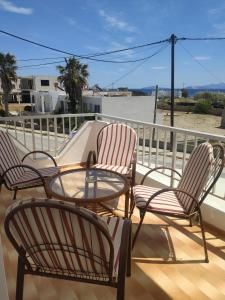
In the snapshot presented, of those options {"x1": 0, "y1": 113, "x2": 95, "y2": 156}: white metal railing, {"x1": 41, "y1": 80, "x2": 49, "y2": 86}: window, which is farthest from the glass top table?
{"x1": 41, "y1": 80, "x2": 49, "y2": 86}: window

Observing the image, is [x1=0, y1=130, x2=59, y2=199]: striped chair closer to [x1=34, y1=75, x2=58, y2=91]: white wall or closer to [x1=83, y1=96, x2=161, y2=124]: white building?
[x1=83, y1=96, x2=161, y2=124]: white building

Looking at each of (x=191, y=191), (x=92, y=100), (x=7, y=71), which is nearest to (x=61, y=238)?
(x=191, y=191)

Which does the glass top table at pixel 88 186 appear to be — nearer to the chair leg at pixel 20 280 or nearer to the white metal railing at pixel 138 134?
the chair leg at pixel 20 280

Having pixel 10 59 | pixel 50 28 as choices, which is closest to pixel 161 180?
pixel 50 28

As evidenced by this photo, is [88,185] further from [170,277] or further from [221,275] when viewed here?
[221,275]

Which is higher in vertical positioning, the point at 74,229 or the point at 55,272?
the point at 74,229

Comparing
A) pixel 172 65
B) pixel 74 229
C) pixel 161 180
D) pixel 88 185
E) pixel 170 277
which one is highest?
pixel 172 65

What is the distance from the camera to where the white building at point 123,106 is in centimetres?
2373

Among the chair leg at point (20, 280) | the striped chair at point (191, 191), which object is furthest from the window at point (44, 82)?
the chair leg at point (20, 280)

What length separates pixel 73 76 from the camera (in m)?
25.0

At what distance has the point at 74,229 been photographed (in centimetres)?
132

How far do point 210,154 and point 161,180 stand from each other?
1495 mm

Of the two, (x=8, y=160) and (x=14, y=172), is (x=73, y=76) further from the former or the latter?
(x=14, y=172)

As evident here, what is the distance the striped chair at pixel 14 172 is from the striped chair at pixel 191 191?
3.97 feet
